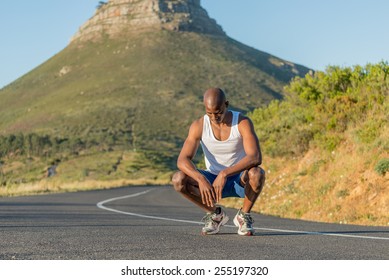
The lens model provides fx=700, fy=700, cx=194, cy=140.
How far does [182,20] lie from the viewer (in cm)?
15262

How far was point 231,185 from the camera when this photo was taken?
7.99 m

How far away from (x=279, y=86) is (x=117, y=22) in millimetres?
55805

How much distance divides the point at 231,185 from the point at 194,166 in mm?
646

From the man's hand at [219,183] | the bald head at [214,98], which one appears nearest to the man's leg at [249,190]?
the man's hand at [219,183]

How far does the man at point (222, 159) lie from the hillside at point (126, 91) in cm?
5311

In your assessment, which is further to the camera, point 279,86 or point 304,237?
point 279,86

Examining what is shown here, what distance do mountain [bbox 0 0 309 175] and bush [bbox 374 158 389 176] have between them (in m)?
63.3

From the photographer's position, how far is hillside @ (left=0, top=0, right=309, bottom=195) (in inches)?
3221

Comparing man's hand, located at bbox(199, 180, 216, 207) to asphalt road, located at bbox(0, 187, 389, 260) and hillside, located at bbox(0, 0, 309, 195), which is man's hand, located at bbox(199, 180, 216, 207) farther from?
hillside, located at bbox(0, 0, 309, 195)

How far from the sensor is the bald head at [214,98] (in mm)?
7398

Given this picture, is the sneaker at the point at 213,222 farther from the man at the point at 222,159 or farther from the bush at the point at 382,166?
the bush at the point at 382,166
